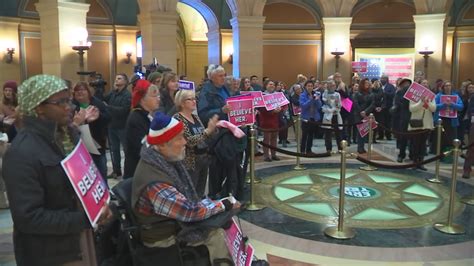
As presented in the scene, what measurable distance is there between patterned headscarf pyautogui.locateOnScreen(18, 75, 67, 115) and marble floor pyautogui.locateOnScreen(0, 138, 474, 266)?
279 cm

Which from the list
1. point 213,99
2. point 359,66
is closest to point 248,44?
point 359,66

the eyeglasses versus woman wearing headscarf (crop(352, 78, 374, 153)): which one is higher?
the eyeglasses

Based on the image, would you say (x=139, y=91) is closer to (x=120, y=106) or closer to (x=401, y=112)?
(x=120, y=106)

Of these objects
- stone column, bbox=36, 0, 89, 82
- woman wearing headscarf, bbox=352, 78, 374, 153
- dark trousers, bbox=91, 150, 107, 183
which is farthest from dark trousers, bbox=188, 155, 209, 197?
stone column, bbox=36, 0, 89, 82

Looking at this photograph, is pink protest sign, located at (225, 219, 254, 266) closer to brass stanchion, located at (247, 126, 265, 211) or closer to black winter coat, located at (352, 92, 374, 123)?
brass stanchion, located at (247, 126, 265, 211)

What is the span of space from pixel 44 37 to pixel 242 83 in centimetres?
578

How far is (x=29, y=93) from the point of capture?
2211 mm

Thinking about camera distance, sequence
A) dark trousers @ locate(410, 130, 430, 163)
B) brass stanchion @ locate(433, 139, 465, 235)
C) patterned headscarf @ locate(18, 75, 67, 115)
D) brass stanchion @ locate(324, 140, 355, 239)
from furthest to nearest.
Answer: dark trousers @ locate(410, 130, 430, 163) → brass stanchion @ locate(433, 139, 465, 235) → brass stanchion @ locate(324, 140, 355, 239) → patterned headscarf @ locate(18, 75, 67, 115)

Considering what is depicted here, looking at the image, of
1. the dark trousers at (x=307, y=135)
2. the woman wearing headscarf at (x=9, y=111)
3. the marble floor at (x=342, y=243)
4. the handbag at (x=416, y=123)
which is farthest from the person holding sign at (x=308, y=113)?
the woman wearing headscarf at (x=9, y=111)

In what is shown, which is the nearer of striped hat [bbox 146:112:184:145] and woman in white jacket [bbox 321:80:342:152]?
striped hat [bbox 146:112:184:145]

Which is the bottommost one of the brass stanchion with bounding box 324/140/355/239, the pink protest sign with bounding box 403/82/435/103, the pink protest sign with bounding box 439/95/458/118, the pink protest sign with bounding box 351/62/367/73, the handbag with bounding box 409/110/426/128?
the brass stanchion with bounding box 324/140/355/239

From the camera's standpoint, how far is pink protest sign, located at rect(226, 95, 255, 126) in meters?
6.09

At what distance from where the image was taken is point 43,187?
2.16 m

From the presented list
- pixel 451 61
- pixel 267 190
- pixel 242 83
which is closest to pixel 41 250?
pixel 267 190
